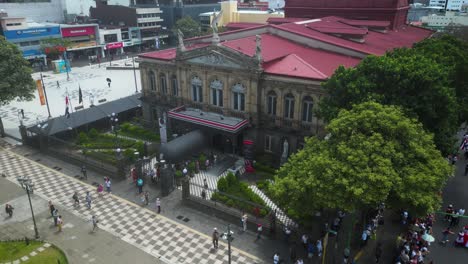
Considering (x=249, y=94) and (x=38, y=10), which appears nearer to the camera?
(x=249, y=94)

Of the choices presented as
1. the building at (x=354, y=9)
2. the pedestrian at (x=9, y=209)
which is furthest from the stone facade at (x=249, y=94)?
the building at (x=354, y=9)

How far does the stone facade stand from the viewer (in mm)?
40031

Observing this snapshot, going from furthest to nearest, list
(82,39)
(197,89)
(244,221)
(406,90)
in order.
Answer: (82,39) → (197,89) → (244,221) → (406,90)

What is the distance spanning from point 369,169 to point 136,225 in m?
20.8

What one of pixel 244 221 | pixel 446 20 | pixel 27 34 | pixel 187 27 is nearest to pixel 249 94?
pixel 244 221

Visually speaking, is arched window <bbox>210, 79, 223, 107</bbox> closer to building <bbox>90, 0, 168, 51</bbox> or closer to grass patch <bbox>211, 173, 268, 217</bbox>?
grass patch <bbox>211, 173, 268, 217</bbox>

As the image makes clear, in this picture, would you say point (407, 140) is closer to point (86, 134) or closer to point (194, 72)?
point (194, 72)

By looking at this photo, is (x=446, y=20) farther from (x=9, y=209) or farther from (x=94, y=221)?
(x=9, y=209)

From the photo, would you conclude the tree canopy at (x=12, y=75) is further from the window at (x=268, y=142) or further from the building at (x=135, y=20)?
the building at (x=135, y=20)

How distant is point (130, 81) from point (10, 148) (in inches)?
1538

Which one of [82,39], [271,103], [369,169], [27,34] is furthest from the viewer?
[82,39]

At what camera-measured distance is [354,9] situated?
224 feet

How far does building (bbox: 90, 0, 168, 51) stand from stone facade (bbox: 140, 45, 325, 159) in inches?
2989

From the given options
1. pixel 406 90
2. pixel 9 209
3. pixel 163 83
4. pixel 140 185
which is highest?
pixel 406 90
